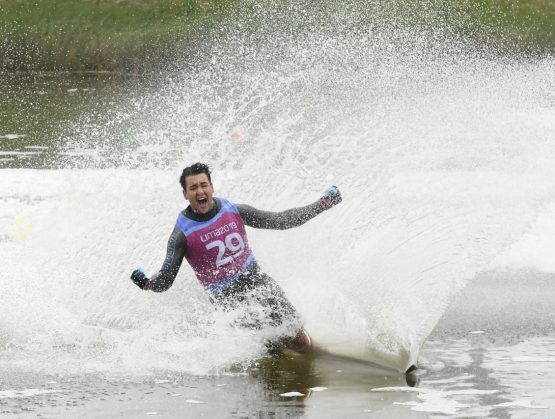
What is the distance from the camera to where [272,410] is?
294 inches

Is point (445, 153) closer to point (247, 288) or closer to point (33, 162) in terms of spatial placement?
point (247, 288)

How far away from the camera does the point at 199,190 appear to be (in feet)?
29.6

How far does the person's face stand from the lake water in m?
1.00

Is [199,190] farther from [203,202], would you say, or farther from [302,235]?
[302,235]

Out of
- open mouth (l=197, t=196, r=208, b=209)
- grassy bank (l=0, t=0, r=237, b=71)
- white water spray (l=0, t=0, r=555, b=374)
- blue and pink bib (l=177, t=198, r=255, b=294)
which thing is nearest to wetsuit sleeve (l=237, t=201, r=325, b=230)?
blue and pink bib (l=177, t=198, r=255, b=294)

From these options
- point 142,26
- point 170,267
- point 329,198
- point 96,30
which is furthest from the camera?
point 142,26

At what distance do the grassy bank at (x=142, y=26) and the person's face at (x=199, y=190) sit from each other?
76.5 feet

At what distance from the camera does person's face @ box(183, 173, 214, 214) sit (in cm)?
902

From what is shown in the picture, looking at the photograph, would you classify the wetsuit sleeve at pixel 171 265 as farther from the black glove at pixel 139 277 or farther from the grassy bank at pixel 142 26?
the grassy bank at pixel 142 26

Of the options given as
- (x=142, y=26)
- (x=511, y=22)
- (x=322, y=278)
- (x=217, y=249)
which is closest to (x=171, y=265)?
(x=217, y=249)

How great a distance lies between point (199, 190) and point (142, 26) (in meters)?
26.3

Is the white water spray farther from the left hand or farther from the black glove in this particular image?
the left hand

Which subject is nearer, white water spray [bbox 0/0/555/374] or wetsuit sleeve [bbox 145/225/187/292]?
wetsuit sleeve [bbox 145/225/187/292]

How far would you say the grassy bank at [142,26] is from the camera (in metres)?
32.4
